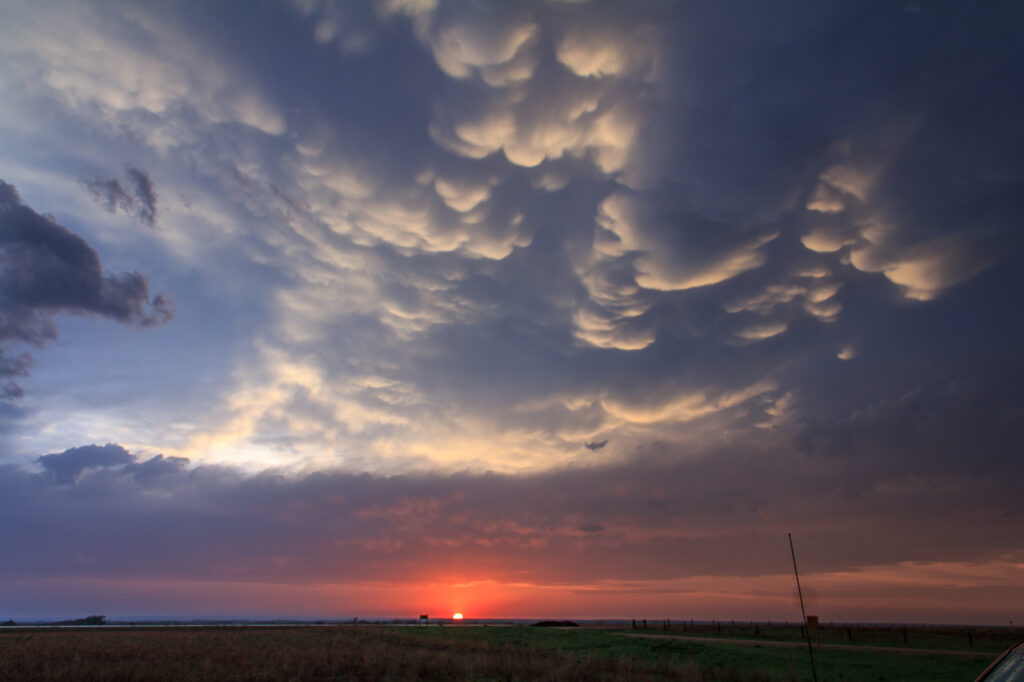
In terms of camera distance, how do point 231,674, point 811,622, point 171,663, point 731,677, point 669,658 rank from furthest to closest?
1. point 669,658
2. point 171,663
3. point 731,677
4. point 231,674
5. point 811,622

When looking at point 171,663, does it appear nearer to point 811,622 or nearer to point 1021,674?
point 811,622

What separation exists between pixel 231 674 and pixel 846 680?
3072 cm

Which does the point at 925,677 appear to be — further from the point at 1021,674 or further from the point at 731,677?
the point at 1021,674

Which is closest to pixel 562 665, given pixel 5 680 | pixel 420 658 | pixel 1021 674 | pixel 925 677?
pixel 420 658

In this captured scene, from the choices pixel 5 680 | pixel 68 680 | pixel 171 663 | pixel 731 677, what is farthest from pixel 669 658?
pixel 5 680

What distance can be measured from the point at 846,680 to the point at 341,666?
86.3 feet

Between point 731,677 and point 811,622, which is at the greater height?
point 811,622

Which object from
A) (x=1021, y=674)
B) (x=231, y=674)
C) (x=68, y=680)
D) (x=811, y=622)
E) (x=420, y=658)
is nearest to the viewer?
(x=1021, y=674)

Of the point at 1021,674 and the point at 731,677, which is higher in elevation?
the point at 1021,674

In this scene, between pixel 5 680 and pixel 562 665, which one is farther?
pixel 562 665

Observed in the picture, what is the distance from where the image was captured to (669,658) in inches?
1414

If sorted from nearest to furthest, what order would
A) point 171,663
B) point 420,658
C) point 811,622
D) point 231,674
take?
point 811,622 < point 231,674 < point 171,663 < point 420,658

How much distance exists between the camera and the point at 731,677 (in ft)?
90.5

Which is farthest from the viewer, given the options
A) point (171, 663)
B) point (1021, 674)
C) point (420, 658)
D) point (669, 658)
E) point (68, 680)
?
point (669, 658)
